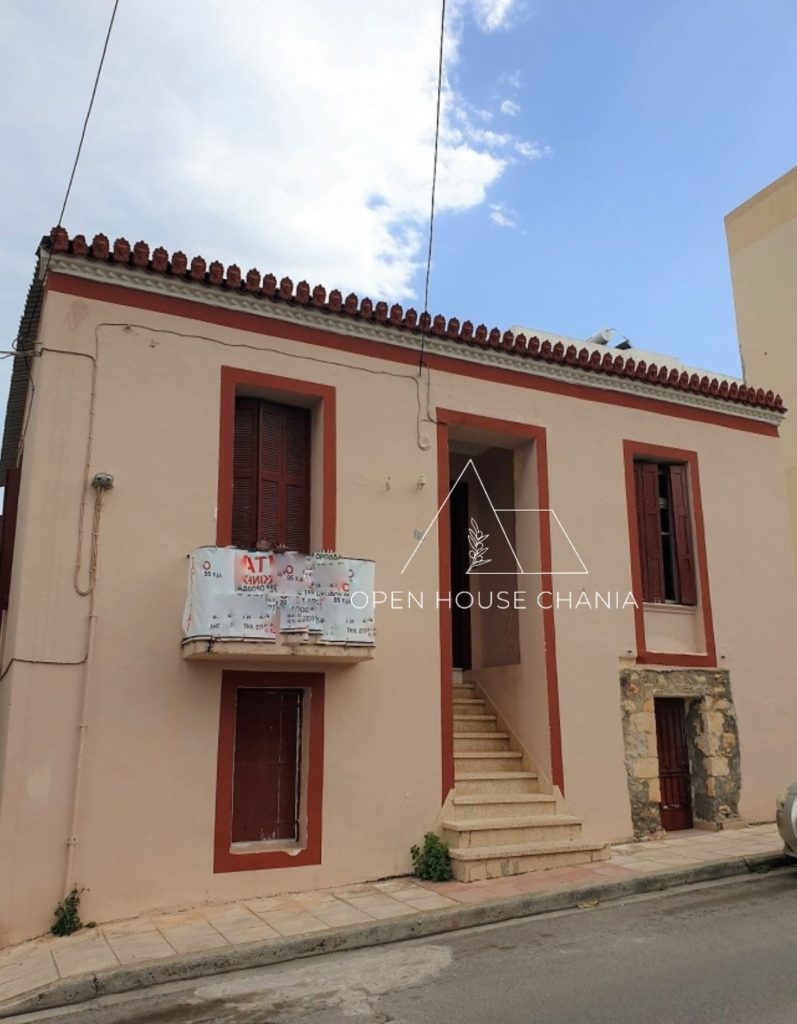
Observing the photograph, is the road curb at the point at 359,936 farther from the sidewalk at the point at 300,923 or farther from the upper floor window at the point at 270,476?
the upper floor window at the point at 270,476

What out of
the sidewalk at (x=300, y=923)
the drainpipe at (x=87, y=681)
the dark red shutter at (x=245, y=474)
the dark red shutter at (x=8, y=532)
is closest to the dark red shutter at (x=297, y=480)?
the dark red shutter at (x=245, y=474)

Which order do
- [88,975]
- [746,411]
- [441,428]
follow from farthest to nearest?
[746,411] < [441,428] < [88,975]

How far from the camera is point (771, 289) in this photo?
63.1 feet

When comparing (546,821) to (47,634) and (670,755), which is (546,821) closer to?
(670,755)

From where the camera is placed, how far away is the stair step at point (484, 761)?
34.1ft

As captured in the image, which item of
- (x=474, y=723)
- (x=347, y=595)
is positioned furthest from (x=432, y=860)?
(x=347, y=595)

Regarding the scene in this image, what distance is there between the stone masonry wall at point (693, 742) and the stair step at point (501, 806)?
1.28 m

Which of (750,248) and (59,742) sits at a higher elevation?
(750,248)

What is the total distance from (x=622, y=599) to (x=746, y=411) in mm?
3841

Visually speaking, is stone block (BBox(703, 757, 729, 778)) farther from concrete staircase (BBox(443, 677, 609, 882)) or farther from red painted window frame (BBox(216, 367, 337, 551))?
red painted window frame (BBox(216, 367, 337, 551))

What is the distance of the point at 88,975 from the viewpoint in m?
6.18

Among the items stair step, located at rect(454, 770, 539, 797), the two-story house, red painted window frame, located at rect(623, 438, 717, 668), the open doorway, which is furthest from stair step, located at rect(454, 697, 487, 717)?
red painted window frame, located at rect(623, 438, 717, 668)

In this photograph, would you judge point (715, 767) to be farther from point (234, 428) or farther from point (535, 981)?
point (234, 428)

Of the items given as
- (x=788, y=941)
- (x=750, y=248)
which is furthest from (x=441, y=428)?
(x=750, y=248)
